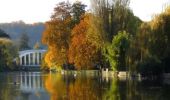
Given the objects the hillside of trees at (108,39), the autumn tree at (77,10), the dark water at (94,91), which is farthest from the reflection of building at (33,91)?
the autumn tree at (77,10)

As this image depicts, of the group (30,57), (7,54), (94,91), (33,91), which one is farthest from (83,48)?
(30,57)

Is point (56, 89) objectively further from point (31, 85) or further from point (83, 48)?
point (83, 48)

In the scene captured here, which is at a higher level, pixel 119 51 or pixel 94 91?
pixel 119 51

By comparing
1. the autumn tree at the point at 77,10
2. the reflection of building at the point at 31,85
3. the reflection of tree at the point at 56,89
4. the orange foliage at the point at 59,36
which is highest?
the autumn tree at the point at 77,10

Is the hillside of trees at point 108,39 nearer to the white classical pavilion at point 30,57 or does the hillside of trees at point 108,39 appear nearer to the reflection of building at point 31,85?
the reflection of building at point 31,85

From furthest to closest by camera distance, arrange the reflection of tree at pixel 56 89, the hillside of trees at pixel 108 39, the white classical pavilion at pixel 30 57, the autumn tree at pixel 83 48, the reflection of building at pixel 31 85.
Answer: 1. the white classical pavilion at pixel 30 57
2. the autumn tree at pixel 83 48
3. the hillside of trees at pixel 108 39
4. the reflection of building at pixel 31 85
5. the reflection of tree at pixel 56 89

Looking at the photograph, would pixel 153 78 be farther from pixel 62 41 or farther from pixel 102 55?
pixel 62 41

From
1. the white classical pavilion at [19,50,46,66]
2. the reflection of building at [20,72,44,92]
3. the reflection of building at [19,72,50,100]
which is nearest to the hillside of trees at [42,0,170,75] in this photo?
the reflection of building at [20,72,44,92]

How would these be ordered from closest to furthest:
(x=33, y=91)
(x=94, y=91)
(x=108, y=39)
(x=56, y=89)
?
(x=94, y=91), (x=33, y=91), (x=56, y=89), (x=108, y=39)

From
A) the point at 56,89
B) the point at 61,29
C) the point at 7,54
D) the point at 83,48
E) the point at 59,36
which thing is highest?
the point at 61,29

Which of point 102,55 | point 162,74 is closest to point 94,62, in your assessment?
point 102,55

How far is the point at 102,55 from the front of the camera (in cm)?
6738

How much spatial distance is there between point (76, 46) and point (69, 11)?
1271 cm

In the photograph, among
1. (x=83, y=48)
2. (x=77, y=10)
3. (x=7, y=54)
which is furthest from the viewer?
(x=7, y=54)
